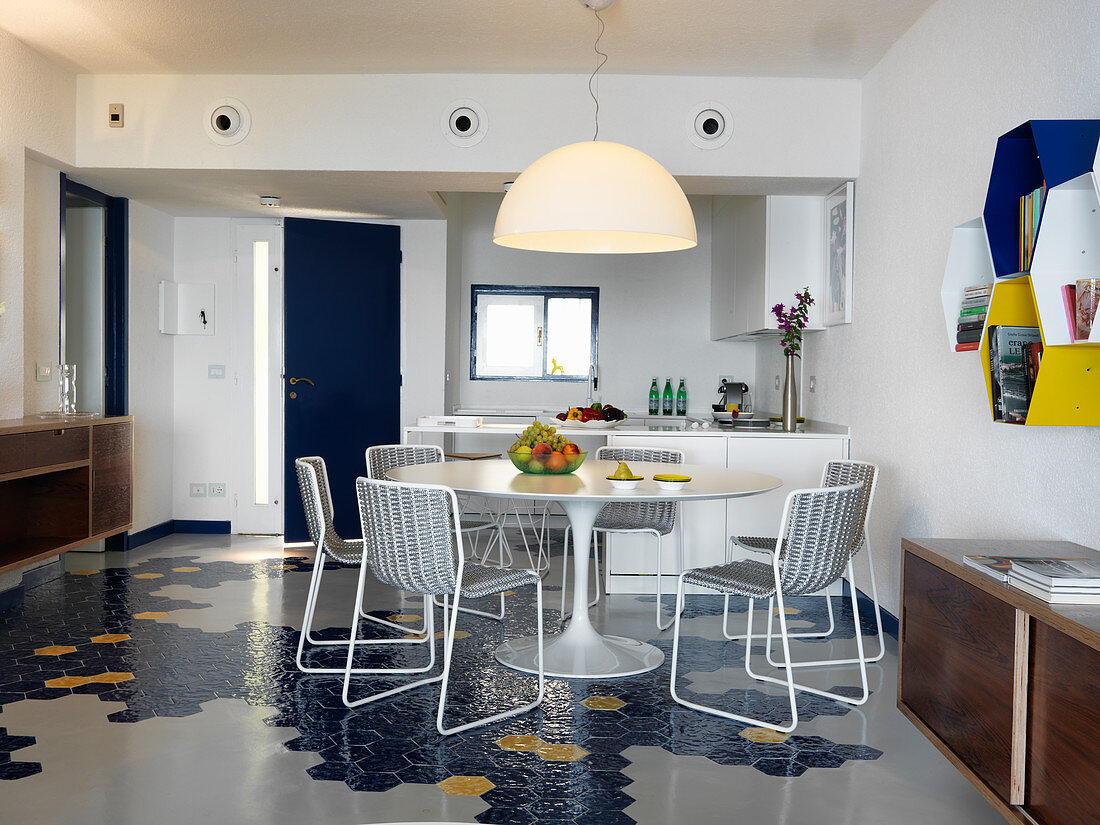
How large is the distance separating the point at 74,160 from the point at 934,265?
4.46 meters

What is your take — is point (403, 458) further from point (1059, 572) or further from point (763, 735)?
point (1059, 572)

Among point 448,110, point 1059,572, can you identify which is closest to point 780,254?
point 448,110

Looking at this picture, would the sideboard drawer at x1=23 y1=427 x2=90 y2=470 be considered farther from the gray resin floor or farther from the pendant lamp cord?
the pendant lamp cord

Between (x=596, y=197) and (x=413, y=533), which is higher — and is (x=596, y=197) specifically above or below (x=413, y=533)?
above

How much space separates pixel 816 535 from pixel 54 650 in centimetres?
307

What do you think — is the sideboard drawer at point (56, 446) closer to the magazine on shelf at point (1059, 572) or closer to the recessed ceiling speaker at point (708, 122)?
the recessed ceiling speaker at point (708, 122)

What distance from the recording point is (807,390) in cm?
562

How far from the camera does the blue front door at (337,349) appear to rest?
6.36 m

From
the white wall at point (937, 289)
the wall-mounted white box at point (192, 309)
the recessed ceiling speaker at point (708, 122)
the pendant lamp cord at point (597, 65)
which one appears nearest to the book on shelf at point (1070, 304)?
the white wall at point (937, 289)

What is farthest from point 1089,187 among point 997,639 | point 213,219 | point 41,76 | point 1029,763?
point 213,219

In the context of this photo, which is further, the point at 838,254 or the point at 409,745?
the point at 838,254

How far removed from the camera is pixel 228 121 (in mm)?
4949

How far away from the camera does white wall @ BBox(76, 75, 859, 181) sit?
4.84m

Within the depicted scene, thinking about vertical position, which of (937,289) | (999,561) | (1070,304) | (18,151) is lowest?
(999,561)
